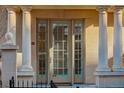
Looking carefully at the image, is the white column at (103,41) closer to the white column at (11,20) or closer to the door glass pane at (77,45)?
the door glass pane at (77,45)

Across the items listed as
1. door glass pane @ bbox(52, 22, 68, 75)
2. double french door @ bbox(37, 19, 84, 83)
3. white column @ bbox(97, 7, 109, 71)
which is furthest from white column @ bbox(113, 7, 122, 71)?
door glass pane @ bbox(52, 22, 68, 75)

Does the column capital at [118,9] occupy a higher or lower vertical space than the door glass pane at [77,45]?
higher

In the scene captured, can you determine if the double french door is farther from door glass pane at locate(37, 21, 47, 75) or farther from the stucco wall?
the stucco wall

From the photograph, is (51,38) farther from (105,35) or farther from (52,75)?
(105,35)

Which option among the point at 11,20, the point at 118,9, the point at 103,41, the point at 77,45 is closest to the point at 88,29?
the point at 77,45

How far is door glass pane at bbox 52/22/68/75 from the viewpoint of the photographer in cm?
1688

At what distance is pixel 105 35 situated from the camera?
601 inches

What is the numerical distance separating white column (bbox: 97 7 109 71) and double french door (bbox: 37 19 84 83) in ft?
5.45

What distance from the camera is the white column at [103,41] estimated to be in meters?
15.3

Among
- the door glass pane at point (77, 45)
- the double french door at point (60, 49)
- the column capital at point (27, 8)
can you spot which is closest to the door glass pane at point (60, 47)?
the double french door at point (60, 49)

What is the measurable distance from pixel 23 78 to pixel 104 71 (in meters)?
2.72

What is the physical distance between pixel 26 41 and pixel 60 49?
1.91 metres

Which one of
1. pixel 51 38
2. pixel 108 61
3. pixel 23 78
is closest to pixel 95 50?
pixel 108 61

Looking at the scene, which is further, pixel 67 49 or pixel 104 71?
pixel 67 49
